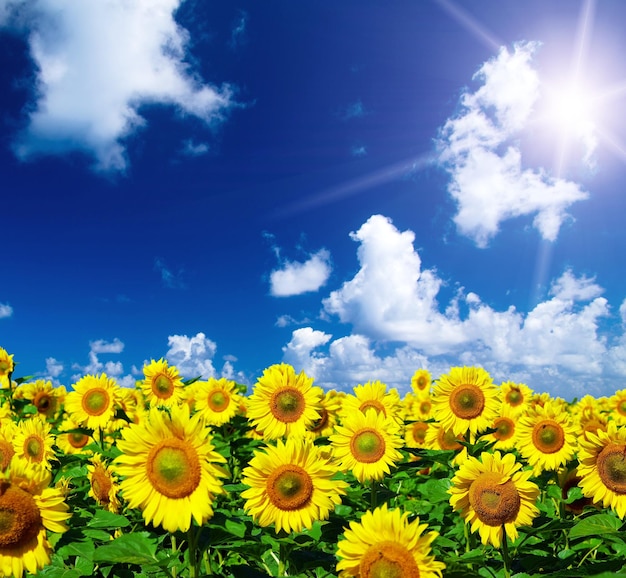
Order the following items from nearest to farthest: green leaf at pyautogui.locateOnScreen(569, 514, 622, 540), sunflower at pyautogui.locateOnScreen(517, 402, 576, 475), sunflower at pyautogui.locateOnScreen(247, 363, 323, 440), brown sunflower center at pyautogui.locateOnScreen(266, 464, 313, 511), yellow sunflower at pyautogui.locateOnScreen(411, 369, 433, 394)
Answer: green leaf at pyautogui.locateOnScreen(569, 514, 622, 540)
brown sunflower center at pyautogui.locateOnScreen(266, 464, 313, 511)
sunflower at pyautogui.locateOnScreen(247, 363, 323, 440)
sunflower at pyautogui.locateOnScreen(517, 402, 576, 475)
yellow sunflower at pyautogui.locateOnScreen(411, 369, 433, 394)

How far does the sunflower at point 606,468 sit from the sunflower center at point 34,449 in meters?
6.27

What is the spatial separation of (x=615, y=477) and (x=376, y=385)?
12.2 feet

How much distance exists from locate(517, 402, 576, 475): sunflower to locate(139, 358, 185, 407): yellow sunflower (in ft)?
Answer: 20.6

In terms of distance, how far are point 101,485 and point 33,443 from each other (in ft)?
3.17

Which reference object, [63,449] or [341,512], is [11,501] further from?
[63,449]

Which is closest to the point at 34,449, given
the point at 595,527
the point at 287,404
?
the point at 287,404

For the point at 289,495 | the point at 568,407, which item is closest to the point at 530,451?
the point at 289,495

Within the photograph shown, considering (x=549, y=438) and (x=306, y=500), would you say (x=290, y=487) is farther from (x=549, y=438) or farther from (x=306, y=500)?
(x=549, y=438)

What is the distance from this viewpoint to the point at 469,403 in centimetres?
874

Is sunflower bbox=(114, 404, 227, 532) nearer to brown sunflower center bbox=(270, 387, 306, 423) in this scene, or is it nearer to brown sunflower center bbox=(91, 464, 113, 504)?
brown sunflower center bbox=(91, 464, 113, 504)

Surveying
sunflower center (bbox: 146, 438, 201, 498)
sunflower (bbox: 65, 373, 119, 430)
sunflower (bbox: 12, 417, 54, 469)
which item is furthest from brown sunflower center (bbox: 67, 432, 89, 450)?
sunflower center (bbox: 146, 438, 201, 498)

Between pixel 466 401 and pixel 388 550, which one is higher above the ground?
pixel 466 401

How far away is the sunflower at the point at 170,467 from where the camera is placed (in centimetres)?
407

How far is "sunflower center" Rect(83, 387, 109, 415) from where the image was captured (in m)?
9.81
